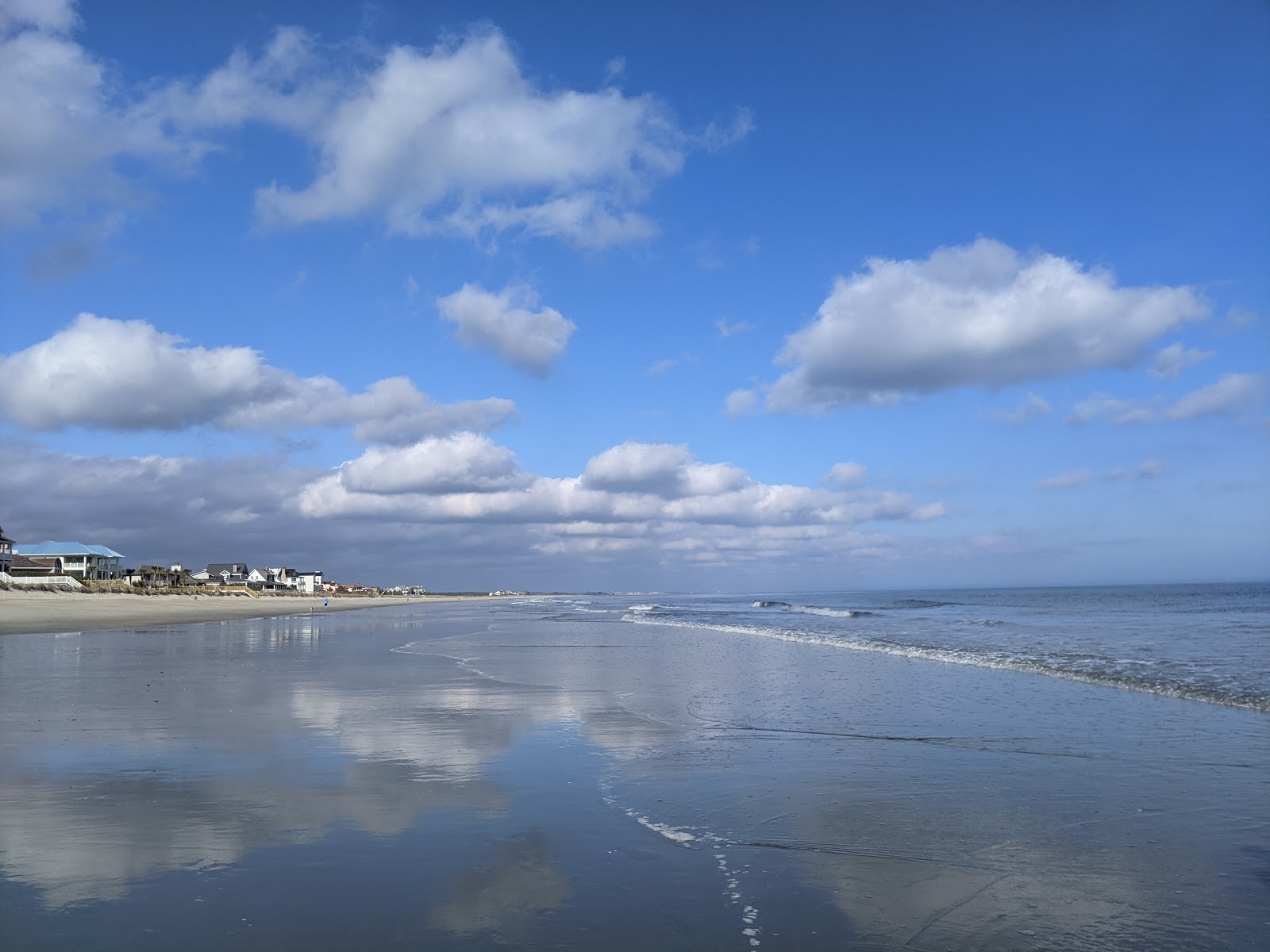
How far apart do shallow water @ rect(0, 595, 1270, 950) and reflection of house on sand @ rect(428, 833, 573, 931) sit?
1.1 inches

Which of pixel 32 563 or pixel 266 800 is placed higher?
pixel 32 563

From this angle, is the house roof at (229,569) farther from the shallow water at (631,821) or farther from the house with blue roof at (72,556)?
the shallow water at (631,821)

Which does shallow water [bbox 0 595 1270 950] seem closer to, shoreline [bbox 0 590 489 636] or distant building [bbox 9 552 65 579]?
shoreline [bbox 0 590 489 636]

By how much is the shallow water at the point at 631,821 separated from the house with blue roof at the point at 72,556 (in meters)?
115

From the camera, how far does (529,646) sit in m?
32.1

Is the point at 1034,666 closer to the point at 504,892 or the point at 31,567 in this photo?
the point at 504,892

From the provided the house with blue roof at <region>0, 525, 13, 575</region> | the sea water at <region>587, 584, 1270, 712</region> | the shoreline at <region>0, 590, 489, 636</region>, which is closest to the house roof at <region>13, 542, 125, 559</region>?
the house with blue roof at <region>0, 525, 13, 575</region>

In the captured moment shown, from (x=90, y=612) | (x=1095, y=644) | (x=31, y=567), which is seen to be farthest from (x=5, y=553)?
(x=1095, y=644)

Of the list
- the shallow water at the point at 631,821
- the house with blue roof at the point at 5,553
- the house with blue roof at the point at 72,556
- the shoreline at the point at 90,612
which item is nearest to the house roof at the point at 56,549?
the house with blue roof at the point at 72,556

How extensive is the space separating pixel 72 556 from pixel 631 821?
13299 centimetres

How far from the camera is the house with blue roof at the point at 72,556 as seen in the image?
369ft

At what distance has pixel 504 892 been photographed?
601cm

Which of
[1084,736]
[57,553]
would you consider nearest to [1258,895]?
[1084,736]

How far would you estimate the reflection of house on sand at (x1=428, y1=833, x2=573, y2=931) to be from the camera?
5527 millimetres
